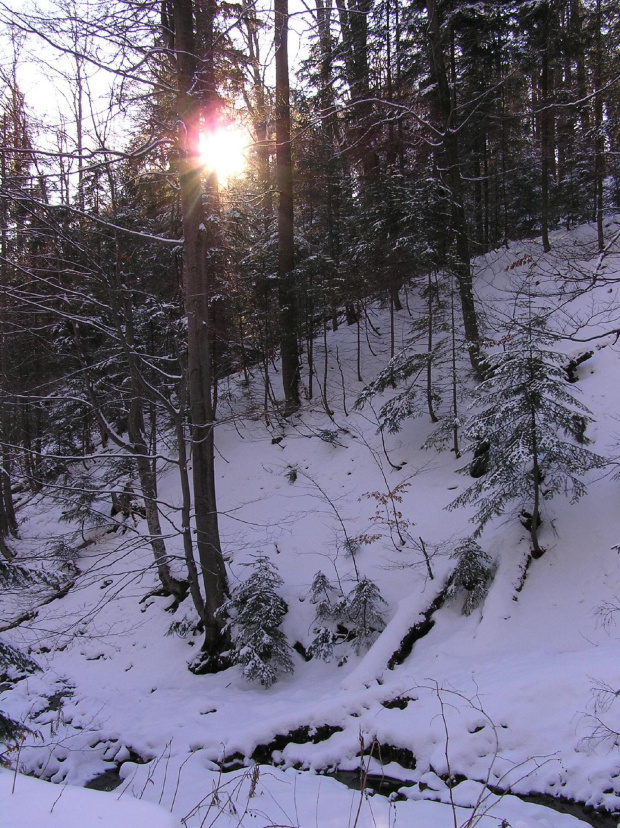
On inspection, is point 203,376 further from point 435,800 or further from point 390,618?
point 435,800

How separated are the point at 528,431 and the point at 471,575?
202cm

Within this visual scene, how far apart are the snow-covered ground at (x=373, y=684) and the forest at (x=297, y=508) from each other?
33 millimetres

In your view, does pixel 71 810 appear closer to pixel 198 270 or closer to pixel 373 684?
pixel 373 684

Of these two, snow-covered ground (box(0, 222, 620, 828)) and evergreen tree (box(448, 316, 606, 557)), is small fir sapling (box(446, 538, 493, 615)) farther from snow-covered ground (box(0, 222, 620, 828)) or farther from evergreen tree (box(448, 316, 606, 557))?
evergreen tree (box(448, 316, 606, 557))

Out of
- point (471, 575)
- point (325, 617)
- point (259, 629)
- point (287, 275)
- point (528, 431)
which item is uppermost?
point (287, 275)

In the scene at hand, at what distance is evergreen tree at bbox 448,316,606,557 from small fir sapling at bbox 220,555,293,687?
3.28 m

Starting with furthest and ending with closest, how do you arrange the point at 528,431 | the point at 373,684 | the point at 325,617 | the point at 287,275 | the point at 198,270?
1. the point at 287,275
2. the point at 325,617
3. the point at 198,270
4. the point at 528,431
5. the point at 373,684

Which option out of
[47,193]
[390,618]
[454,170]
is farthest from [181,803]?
[454,170]

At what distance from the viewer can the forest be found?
4.07m

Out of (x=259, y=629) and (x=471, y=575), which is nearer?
(x=471, y=575)

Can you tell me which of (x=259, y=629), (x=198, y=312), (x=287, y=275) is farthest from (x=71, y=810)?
(x=287, y=275)

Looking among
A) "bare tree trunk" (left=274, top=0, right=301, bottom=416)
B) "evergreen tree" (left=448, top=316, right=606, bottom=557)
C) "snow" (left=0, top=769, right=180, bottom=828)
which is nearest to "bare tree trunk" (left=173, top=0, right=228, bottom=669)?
"evergreen tree" (left=448, top=316, right=606, bottom=557)

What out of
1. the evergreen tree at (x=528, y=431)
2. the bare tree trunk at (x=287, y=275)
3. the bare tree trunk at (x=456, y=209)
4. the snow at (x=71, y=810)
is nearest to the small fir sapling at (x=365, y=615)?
the evergreen tree at (x=528, y=431)

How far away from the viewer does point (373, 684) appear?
5484 mm
